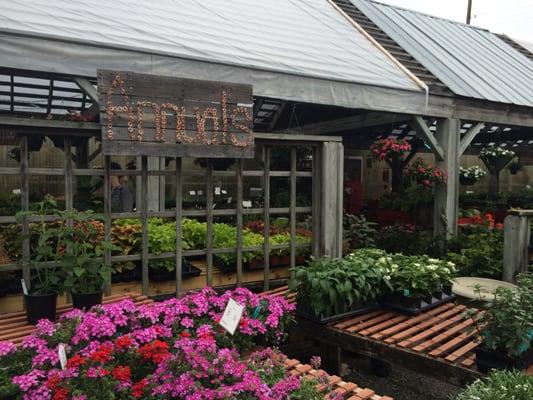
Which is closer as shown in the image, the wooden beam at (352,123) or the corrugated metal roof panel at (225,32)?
the corrugated metal roof panel at (225,32)

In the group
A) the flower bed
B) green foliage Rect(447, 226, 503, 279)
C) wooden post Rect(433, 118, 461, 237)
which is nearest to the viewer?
the flower bed

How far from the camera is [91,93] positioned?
14.1ft

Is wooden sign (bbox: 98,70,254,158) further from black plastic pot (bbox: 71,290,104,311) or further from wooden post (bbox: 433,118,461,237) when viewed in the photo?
wooden post (bbox: 433,118,461,237)

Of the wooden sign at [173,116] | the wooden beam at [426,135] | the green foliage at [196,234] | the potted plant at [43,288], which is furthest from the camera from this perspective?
the wooden beam at [426,135]

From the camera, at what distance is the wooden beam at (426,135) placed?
6.62m

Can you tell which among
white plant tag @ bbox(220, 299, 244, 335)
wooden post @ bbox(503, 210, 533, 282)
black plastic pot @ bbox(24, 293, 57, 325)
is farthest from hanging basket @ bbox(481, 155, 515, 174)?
black plastic pot @ bbox(24, 293, 57, 325)

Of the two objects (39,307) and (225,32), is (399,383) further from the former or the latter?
(225,32)

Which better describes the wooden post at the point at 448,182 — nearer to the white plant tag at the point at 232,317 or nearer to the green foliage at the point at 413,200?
the green foliage at the point at 413,200

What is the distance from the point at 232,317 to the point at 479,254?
→ 13.5 feet

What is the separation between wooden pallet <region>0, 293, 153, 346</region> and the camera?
2.97 m

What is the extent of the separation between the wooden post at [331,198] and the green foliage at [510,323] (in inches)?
76.8

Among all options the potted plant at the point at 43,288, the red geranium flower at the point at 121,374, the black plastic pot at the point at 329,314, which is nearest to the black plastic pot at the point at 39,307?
the potted plant at the point at 43,288

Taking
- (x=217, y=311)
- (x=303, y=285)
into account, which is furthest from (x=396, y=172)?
(x=217, y=311)

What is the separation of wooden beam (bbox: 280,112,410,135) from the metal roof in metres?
1.01
